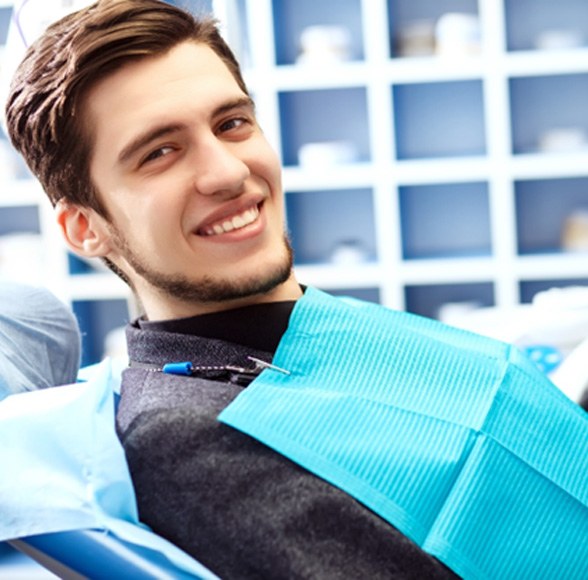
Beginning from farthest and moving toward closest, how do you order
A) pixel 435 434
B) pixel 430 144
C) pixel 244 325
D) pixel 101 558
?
pixel 430 144 < pixel 244 325 < pixel 435 434 < pixel 101 558

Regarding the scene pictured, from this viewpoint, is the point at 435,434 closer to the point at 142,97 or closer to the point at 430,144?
the point at 142,97

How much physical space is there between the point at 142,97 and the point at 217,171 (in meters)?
Result: 0.11

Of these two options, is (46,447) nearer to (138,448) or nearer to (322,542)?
(138,448)

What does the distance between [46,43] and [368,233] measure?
2482 millimetres

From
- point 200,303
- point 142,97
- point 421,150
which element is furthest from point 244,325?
point 421,150

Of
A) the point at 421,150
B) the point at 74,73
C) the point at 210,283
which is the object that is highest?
the point at 74,73

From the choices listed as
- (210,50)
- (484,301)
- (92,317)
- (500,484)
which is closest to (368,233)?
(484,301)

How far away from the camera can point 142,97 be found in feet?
3.37

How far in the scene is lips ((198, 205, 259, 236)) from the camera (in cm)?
104

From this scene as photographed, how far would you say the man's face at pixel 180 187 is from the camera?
1.03 m

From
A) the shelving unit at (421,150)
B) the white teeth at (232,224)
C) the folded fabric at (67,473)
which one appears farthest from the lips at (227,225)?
the shelving unit at (421,150)

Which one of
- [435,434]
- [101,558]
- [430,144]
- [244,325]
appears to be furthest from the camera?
[430,144]

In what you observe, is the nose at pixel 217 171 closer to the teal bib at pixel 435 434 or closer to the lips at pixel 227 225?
the lips at pixel 227 225

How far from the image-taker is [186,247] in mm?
1044
